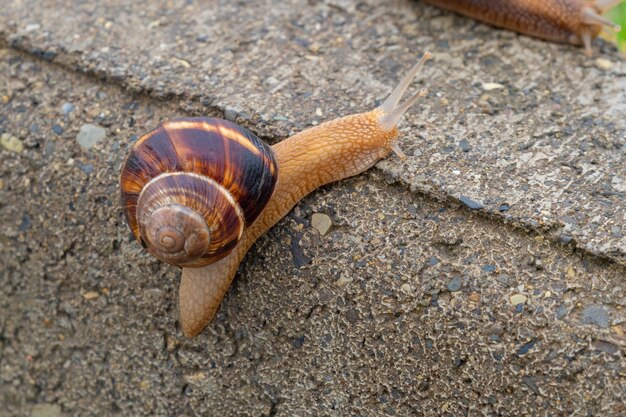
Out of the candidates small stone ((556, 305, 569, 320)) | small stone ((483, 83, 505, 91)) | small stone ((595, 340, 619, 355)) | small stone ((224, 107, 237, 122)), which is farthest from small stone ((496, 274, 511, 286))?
small stone ((224, 107, 237, 122))

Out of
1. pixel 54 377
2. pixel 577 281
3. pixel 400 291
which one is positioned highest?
pixel 577 281

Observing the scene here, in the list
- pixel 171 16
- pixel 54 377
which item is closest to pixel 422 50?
pixel 171 16

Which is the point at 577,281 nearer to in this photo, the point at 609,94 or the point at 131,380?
the point at 609,94

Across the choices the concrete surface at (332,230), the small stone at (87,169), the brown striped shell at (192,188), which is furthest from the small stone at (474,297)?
the small stone at (87,169)

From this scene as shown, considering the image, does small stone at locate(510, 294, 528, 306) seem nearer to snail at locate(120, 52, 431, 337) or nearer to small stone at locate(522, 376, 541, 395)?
small stone at locate(522, 376, 541, 395)

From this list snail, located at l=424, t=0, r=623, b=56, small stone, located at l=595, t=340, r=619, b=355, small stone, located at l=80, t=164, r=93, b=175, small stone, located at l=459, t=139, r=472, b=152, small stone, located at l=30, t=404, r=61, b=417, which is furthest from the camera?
snail, located at l=424, t=0, r=623, b=56

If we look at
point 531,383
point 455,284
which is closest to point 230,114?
point 455,284

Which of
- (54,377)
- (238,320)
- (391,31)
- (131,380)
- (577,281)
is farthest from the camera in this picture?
(391,31)

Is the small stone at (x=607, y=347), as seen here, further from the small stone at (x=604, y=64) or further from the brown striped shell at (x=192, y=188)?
the small stone at (x=604, y=64)
